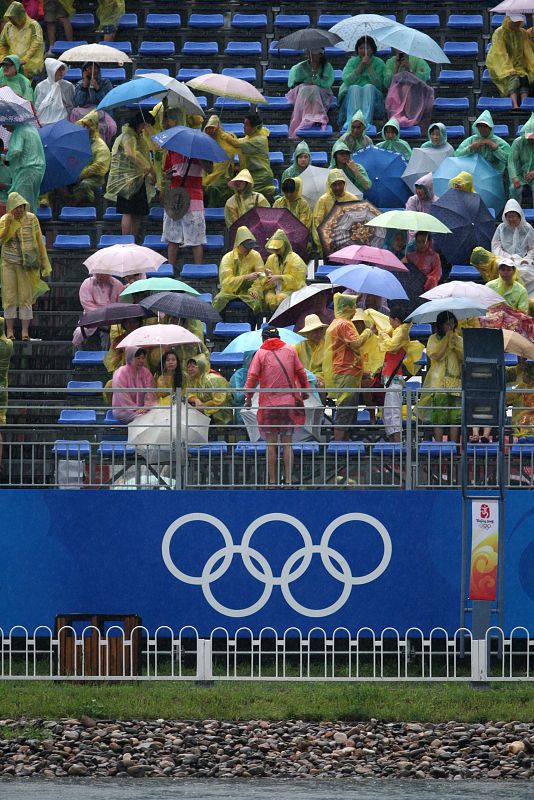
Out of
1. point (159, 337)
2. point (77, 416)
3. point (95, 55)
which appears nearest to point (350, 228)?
point (159, 337)

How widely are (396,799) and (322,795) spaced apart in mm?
530

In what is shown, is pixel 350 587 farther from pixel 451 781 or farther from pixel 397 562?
pixel 451 781

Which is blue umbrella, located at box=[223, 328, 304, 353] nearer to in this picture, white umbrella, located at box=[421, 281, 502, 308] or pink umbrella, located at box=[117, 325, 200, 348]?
pink umbrella, located at box=[117, 325, 200, 348]

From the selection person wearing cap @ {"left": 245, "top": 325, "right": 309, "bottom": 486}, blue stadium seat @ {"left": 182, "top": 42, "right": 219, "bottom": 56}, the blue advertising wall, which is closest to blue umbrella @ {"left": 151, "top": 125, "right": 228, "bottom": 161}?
person wearing cap @ {"left": 245, "top": 325, "right": 309, "bottom": 486}

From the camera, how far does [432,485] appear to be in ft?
64.0

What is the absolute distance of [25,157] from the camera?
24.4 m

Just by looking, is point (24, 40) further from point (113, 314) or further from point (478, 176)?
point (113, 314)

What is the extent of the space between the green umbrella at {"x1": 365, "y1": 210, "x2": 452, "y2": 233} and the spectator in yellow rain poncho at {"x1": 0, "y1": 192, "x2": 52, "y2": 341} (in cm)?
376

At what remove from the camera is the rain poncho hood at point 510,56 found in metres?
27.5

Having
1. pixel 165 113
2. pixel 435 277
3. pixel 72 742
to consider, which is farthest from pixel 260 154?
pixel 72 742

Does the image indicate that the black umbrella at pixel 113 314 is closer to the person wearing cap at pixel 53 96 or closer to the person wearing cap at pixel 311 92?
the person wearing cap at pixel 53 96

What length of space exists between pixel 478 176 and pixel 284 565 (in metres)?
7.44

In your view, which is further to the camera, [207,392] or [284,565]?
[207,392]

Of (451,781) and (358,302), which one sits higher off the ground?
(358,302)
